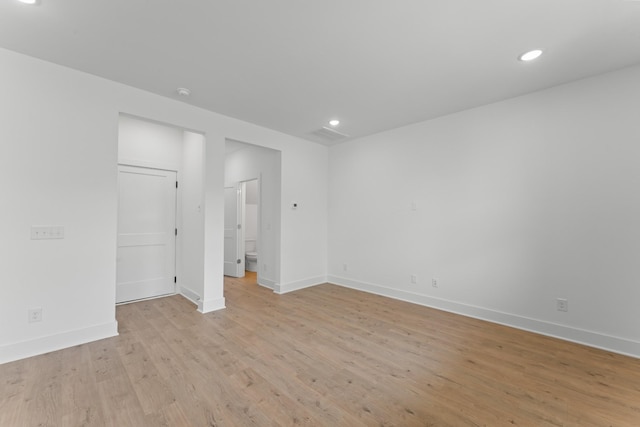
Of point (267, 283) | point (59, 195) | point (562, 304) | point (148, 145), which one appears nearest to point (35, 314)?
point (59, 195)

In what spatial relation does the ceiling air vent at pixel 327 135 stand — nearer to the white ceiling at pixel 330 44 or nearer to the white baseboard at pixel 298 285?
the white ceiling at pixel 330 44

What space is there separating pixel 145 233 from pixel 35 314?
1.77m

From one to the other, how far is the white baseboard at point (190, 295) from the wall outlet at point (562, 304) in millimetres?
4511

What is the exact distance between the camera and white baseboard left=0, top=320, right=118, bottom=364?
231 cm

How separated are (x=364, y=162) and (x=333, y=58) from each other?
8.18 feet

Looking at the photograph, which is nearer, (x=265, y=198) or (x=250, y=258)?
(x=265, y=198)

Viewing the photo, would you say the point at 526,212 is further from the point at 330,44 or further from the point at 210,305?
the point at 210,305

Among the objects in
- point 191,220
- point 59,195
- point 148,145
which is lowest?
point 191,220

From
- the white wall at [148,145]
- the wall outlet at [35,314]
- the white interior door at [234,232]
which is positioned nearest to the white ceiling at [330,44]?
the white wall at [148,145]

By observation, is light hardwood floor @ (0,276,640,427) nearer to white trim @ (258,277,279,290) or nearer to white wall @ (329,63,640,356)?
white wall @ (329,63,640,356)

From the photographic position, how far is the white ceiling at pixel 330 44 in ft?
6.13

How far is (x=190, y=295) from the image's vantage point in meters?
4.10

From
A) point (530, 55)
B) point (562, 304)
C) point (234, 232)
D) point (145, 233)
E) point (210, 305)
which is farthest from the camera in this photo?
point (234, 232)

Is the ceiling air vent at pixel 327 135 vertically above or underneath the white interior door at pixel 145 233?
above
